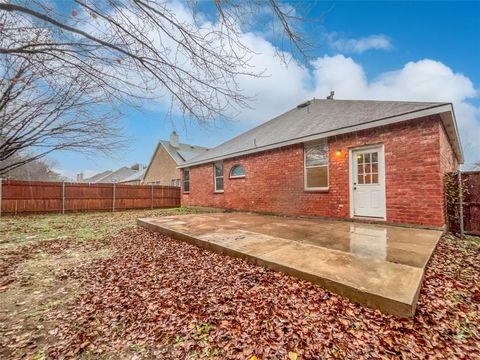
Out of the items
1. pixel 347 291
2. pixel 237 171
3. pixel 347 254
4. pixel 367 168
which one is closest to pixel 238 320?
pixel 347 291

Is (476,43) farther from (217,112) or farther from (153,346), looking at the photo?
(153,346)

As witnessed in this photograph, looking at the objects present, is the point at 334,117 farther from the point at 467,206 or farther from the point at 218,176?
the point at 218,176

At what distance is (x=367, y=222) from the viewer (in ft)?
A: 19.3

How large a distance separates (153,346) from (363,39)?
5.33 meters

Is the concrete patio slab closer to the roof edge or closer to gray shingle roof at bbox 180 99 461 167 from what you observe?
the roof edge

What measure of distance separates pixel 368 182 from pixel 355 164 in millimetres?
628

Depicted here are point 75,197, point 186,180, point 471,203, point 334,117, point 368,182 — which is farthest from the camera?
point 186,180

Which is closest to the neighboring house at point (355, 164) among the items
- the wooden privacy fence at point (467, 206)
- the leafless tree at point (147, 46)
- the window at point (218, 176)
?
the wooden privacy fence at point (467, 206)

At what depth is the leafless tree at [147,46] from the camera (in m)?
2.58

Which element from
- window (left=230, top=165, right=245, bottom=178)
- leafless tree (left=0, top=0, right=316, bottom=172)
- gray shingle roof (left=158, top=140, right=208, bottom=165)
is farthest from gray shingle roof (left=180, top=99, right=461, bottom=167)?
gray shingle roof (left=158, top=140, right=208, bottom=165)

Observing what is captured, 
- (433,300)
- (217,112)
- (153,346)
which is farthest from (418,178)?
(153,346)

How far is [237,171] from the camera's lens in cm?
995

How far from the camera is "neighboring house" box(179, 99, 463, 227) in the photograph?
16.5ft

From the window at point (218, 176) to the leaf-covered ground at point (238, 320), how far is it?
7783 millimetres
